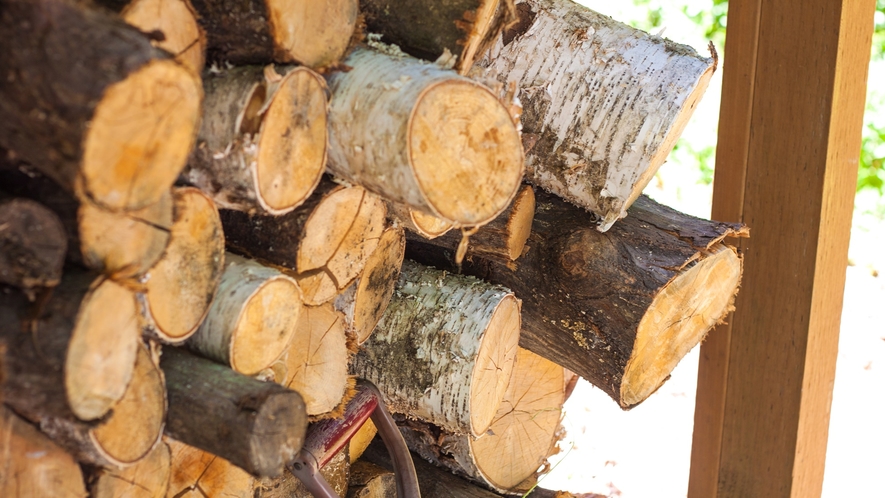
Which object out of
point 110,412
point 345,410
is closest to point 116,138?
point 110,412

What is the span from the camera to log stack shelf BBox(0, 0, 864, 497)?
103cm

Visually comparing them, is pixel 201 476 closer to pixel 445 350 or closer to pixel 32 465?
pixel 32 465

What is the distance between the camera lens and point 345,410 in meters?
1.87

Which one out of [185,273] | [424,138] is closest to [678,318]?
[424,138]

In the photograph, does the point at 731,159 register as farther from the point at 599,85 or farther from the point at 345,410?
the point at 345,410

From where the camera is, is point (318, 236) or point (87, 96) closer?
point (87, 96)

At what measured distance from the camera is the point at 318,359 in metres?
1.76

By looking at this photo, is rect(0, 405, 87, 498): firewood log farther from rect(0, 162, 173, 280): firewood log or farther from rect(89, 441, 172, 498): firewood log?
rect(0, 162, 173, 280): firewood log

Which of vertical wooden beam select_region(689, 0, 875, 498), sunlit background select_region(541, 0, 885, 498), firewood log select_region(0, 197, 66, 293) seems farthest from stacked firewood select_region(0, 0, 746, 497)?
sunlit background select_region(541, 0, 885, 498)

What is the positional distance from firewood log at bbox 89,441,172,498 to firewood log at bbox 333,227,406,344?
1.72ft

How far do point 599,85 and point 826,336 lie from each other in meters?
1.11

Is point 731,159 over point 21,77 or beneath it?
over

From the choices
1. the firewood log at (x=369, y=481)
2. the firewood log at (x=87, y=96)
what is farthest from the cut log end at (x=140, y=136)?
the firewood log at (x=369, y=481)

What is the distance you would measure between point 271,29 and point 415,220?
1.93 feet
